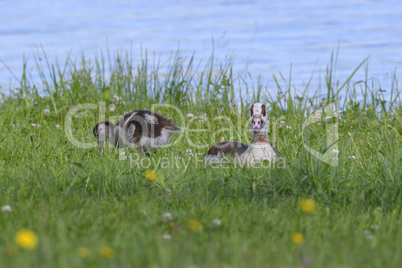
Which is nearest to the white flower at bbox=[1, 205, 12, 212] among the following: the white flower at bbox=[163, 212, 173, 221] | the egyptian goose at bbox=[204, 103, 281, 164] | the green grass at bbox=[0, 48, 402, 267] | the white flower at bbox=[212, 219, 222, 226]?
the green grass at bbox=[0, 48, 402, 267]

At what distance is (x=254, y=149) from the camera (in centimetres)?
649

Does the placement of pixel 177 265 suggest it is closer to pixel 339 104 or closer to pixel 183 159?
pixel 183 159

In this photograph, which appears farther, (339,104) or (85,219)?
(339,104)

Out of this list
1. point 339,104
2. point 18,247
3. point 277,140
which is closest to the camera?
point 18,247

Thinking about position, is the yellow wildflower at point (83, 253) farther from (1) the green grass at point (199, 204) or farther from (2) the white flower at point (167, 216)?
(2) the white flower at point (167, 216)

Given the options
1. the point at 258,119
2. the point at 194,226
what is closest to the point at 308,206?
the point at 194,226

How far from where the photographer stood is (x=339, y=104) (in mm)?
10562

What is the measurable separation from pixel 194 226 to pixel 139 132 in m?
4.07

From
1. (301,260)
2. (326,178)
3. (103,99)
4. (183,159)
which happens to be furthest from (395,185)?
(103,99)

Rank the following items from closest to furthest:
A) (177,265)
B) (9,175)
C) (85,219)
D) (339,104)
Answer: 1. (177,265)
2. (85,219)
3. (9,175)
4. (339,104)

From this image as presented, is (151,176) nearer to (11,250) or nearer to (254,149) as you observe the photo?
(254,149)

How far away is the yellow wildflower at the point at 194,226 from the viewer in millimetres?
4246

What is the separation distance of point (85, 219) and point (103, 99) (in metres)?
6.85

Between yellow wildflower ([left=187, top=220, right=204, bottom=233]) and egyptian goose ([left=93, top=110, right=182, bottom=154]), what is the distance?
143 inches
